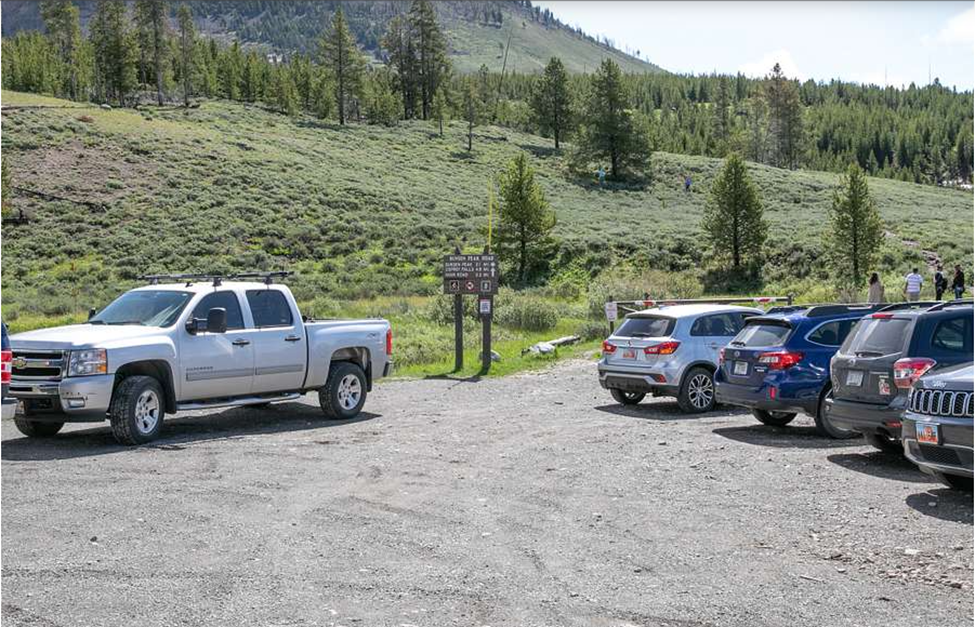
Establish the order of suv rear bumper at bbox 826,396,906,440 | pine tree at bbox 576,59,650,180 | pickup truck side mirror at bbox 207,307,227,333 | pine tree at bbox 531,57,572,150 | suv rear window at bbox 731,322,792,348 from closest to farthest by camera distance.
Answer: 1. suv rear bumper at bbox 826,396,906,440
2. pickup truck side mirror at bbox 207,307,227,333
3. suv rear window at bbox 731,322,792,348
4. pine tree at bbox 576,59,650,180
5. pine tree at bbox 531,57,572,150

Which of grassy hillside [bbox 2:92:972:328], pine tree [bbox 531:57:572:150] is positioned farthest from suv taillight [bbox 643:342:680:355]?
pine tree [bbox 531:57:572:150]

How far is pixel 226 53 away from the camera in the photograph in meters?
140

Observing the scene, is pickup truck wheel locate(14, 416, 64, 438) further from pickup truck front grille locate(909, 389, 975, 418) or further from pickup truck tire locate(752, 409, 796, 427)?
pickup truck front grille locate(909, 389, 975, 418)

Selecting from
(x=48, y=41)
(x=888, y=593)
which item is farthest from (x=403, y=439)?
(x=48, y=41)

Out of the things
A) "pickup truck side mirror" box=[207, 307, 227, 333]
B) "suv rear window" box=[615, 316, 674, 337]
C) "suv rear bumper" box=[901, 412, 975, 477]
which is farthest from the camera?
"suv rear window" box=[615, 316, 674, 337]

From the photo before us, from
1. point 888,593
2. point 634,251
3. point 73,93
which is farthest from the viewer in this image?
point 73,93

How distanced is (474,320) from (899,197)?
227ft

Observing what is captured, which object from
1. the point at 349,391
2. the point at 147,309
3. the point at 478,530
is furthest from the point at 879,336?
the point at 147,309

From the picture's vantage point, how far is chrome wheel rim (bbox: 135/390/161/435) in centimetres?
1212

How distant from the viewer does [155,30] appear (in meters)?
109

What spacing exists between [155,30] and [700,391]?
347 ft

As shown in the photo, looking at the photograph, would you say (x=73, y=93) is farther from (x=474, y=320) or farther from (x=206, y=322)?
(x=206, y=322)

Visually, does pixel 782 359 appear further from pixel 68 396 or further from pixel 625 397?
pixel 68 396

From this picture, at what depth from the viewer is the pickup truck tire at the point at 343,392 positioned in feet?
48.1
